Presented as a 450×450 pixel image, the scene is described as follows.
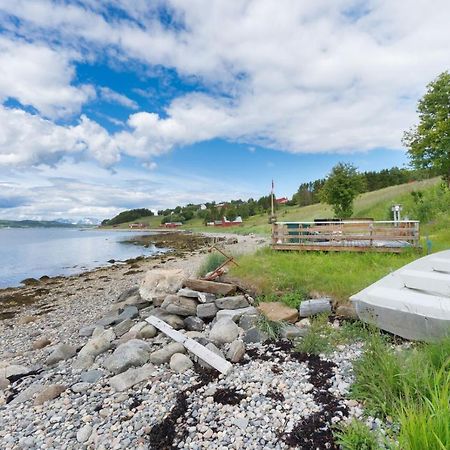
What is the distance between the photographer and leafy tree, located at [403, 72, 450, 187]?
24.5 meters

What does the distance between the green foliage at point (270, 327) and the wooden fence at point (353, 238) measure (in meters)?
5.99

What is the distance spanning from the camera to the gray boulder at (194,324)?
7059 mm

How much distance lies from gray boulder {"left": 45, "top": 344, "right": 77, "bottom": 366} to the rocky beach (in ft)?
0.08

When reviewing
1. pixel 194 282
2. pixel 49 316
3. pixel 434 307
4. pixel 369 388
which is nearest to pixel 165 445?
pixel 369 388

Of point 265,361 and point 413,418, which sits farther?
point 265,361

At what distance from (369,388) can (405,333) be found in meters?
1.79

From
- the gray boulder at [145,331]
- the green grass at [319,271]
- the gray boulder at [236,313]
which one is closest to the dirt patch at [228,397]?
the gray boulder at [236,313]

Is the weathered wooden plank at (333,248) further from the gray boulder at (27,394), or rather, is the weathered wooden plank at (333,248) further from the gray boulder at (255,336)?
the gray boulder at (27,394)

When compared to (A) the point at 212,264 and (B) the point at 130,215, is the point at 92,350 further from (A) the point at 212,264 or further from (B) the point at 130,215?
(B) the point at 130,215

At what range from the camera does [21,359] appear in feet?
24.8

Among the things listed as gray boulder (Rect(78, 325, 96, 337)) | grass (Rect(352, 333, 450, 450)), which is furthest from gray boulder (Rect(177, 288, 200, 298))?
grass (Rect(352, 333, 450, 450))

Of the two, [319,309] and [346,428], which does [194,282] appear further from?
[346,428]

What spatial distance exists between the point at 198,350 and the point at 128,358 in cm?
131

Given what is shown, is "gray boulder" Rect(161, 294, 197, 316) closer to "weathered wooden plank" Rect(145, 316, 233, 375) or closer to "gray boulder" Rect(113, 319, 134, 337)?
"weathered wooden plank" Rect(145, 316, 233, 375)
